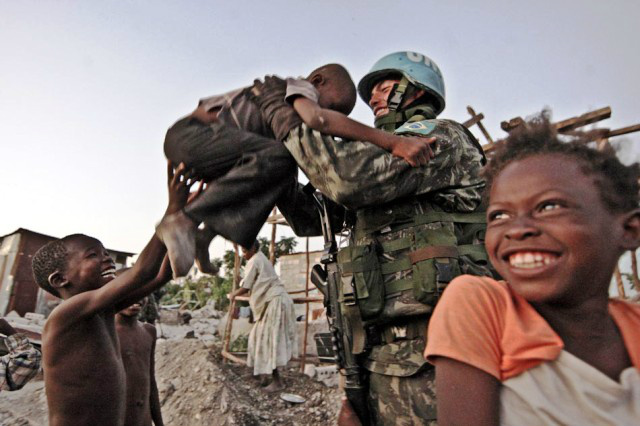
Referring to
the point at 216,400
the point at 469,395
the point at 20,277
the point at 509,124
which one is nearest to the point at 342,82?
the point at 469,395

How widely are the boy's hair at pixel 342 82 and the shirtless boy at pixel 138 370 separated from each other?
2861mm

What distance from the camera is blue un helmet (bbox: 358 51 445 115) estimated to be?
2.55 meters

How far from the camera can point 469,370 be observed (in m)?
1.00

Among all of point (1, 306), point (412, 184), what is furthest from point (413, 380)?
point (1, 306)

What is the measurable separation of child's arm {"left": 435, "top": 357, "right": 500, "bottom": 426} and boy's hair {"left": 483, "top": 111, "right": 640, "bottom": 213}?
1.85 ft

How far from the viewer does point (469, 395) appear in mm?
996

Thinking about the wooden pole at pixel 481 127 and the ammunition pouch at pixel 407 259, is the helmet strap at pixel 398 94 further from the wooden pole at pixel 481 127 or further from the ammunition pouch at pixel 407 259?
the wooden pole at pixel 481 127

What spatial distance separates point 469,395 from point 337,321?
4.27 feet

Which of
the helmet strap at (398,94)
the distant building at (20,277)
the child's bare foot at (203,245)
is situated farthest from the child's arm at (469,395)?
the distant building at (20,277)

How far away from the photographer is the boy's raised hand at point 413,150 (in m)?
1.86

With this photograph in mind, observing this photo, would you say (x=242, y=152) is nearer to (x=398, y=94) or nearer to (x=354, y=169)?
(x=354, y=169)

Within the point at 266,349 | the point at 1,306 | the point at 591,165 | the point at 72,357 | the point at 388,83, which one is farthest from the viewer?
the point at 1,306

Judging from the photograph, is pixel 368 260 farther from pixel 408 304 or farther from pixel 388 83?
pixel 388 83

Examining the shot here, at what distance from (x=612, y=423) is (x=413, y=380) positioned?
983 mm
